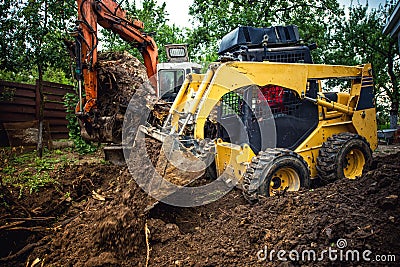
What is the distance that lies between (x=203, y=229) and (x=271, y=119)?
1.95 meters

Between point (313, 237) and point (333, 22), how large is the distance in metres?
13.3

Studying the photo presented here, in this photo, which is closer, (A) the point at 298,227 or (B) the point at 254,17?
(A) the point at 298,227

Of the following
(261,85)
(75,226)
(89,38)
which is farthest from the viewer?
→ (89,38)

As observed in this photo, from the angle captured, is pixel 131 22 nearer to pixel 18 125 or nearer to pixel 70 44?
pixel 70 44

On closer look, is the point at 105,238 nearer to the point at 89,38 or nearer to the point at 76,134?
the point at 89,38

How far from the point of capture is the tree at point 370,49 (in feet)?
44.3

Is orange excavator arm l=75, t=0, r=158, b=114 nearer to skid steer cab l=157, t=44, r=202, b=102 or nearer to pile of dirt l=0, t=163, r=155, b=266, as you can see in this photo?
skid steer cab l=157, t=44, r=202, b=102

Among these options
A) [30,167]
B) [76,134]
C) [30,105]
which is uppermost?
[30,105]

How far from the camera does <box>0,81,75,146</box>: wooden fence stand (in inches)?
365

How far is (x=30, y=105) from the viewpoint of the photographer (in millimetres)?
10000

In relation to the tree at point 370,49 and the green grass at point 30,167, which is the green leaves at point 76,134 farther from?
the tree at point 370,49

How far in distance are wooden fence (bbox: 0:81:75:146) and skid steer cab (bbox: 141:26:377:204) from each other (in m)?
6.06

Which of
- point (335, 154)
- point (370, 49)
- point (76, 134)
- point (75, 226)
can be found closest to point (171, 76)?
point (76, 134)

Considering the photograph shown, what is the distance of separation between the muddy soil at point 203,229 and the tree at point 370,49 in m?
10.9
